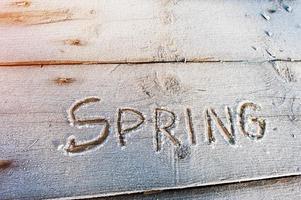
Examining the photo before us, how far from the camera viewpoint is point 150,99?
1171 millimetres

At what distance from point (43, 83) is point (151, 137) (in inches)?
13.2

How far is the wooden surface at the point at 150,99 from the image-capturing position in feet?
3.35

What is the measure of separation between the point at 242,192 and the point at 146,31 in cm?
59

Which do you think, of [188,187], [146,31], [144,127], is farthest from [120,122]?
[146,31]

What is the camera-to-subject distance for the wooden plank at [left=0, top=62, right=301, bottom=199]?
1.02 metres

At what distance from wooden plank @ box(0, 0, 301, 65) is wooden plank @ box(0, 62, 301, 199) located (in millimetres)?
54

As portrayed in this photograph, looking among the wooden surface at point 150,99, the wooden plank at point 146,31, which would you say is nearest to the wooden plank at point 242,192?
the wooden surface at point 150,99

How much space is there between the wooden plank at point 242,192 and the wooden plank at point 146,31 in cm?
41

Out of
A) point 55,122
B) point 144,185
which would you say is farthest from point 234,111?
point 55,122

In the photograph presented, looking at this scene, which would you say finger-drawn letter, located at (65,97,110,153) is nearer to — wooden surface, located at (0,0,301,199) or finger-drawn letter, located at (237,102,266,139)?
wooden surface, located at (0,0,301,199)

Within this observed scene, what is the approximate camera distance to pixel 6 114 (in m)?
1.12

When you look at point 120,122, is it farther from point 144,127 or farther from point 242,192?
point 242,192

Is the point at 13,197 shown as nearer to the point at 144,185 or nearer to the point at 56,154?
the point at 56,154

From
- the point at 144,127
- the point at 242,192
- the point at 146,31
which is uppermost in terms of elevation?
the point at 146,31
